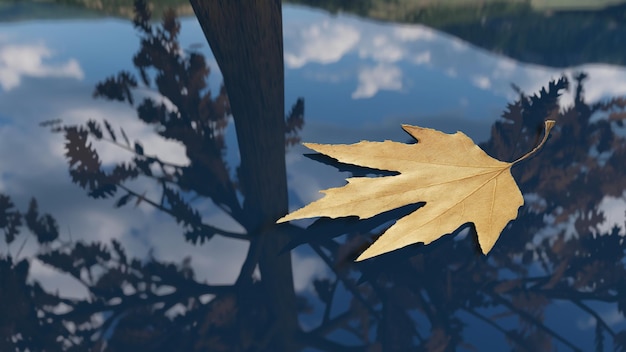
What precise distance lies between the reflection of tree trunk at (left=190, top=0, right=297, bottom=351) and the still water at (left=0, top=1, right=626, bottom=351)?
3cm

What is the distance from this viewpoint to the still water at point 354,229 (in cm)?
46

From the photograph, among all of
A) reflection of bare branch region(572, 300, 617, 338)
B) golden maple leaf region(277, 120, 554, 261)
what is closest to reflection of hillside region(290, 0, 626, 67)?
golden maple leaf region(277, 120, 554, 261)

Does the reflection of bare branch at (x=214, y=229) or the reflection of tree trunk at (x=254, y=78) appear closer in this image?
the reflection of bare branch at (x=214, y=229)

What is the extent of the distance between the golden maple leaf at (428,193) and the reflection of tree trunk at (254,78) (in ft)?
0.34

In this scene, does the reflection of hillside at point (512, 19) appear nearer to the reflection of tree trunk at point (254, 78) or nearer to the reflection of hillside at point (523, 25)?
the reflection of hillside at point (523, 25)

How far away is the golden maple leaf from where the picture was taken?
52cm

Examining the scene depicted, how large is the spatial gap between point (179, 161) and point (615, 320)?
0.57 m

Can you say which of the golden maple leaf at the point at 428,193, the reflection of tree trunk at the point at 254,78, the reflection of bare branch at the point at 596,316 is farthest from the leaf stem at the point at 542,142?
the reflection of tree trunk at the point at 254,78

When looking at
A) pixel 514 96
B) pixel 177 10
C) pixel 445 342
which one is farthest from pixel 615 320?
pixel 177 10

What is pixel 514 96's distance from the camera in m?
0.88

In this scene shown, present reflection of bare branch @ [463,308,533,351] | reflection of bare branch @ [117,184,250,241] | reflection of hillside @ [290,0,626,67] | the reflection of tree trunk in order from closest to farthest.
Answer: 1. reflection of bare branch @ [463,308,533,351]
2. reflection of bare branch @ [117,184,250,241]
3. the reflection of tree trunk
4. reflection of hillside @ [290,0,626,67]

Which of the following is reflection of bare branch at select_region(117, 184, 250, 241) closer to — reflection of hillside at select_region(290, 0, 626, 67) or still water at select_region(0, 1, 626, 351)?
still water at select_region(0, 1, 626, 351)

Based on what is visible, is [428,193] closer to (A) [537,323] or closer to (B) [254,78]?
(A) [537,323]

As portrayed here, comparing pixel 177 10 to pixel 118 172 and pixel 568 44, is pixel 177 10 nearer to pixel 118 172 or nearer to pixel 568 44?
pixel 118 172
